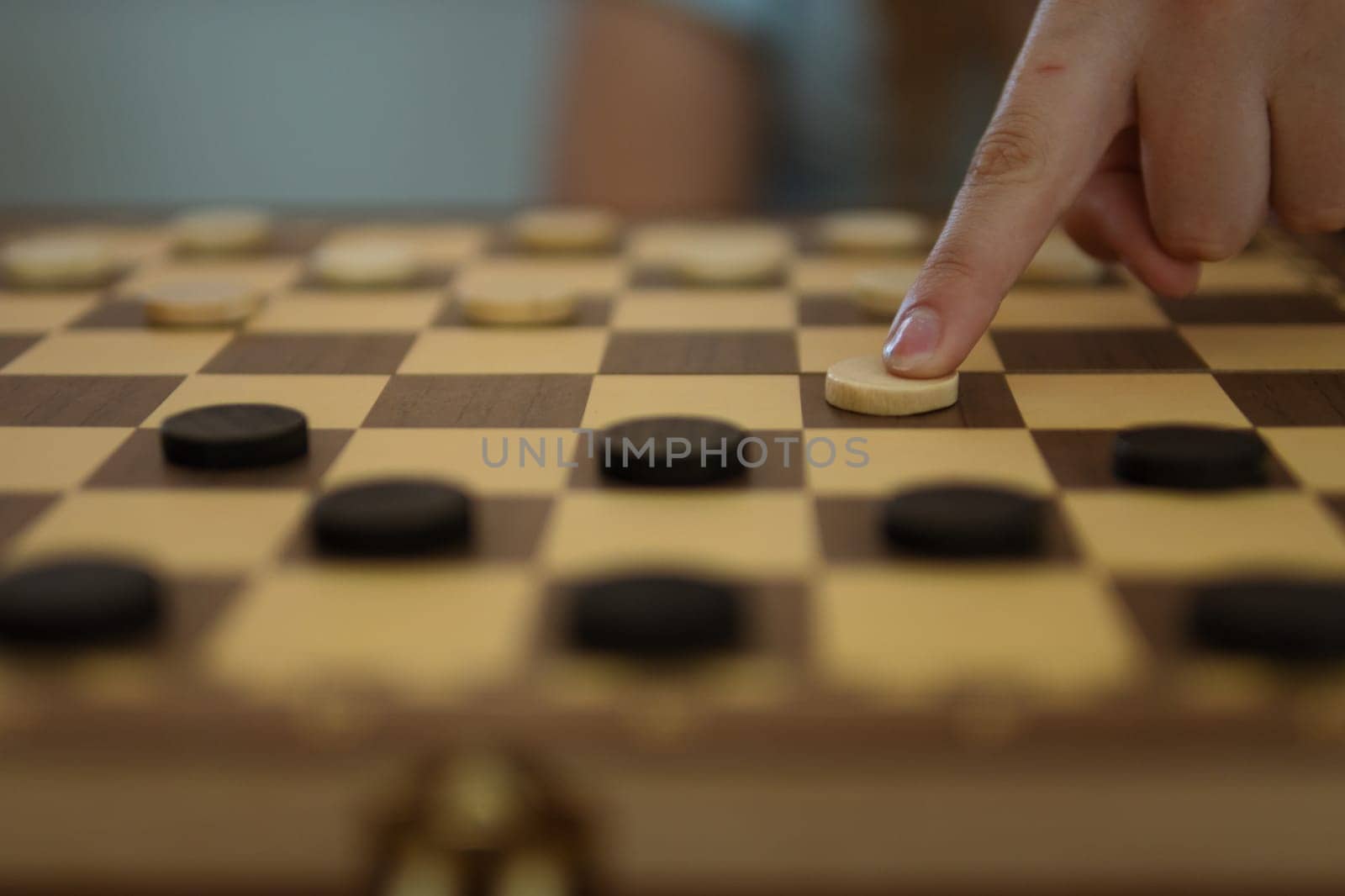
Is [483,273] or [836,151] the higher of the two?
[483,273]

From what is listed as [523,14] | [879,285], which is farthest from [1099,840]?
[523,14]

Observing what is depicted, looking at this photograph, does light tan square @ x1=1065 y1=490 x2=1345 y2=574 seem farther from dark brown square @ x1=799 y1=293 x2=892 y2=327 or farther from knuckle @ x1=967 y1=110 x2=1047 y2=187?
dark brown square @ x1=799 y1=293 x2=892 y2=327

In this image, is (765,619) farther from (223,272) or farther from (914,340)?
(223,272)

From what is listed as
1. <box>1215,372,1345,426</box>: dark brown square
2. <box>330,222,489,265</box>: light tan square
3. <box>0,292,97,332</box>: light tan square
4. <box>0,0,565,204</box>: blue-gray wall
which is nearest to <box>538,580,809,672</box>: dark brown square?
<box>1215,372,1345,426</box>: dark brown square

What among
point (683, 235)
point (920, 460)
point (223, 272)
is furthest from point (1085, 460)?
point (223, 272)

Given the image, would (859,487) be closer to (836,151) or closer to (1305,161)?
(1305,161)

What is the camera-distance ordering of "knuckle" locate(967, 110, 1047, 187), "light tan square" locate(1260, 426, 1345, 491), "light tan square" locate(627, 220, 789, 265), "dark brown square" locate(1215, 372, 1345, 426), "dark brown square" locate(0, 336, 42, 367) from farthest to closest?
"light tan square" locate(627, 220, 789, 265) < "dark brown square" locate(0, 336, 42, 367) < "knuckle" locate(967, 110, 1047, 187) < "dark brown square" locate(1215, 372, 1345, 426) < "light tan square" locate(1260, 426, 1345, 491)
